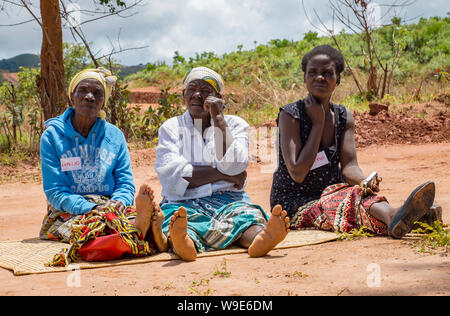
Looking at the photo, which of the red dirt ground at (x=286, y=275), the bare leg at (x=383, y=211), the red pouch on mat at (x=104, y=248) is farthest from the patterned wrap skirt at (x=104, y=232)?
the bare leg at (x=383, y=211)

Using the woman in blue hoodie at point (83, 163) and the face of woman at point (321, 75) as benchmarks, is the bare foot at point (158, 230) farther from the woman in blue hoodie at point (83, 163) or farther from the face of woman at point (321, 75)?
the face of woman at point (321, 75)

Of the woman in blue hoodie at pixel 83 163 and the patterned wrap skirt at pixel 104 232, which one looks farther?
the woman in blue hoodie at pixel 83 163

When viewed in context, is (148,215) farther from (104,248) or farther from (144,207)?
(104,248)

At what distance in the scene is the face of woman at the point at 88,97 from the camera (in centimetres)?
372

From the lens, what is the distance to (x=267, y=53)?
2362cm

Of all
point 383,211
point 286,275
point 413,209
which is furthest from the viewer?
point 383,211

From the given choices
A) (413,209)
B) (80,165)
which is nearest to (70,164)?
(80,165)

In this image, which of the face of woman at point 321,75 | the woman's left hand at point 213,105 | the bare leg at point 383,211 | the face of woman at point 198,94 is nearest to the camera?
the bare leg at point 383,211

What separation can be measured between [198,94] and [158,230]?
1029 mm

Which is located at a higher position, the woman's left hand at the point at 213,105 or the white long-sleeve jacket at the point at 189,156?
the woman's left hand at the point at 213,105

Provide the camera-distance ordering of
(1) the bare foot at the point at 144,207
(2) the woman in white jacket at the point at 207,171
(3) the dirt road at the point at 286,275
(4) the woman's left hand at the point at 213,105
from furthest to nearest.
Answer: (4) the woman's left hand at the point at 213,105 < (2) the woman in white jacket at the point at 207,171 < (1) the bare foot at the point at 144,207 < (3) the dirt road at the point at 286,275

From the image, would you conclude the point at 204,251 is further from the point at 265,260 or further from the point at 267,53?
the point at 267,53

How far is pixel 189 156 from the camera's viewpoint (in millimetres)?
3709

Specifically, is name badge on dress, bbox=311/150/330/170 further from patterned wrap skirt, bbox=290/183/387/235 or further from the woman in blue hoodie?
the woman in blue hoodie
